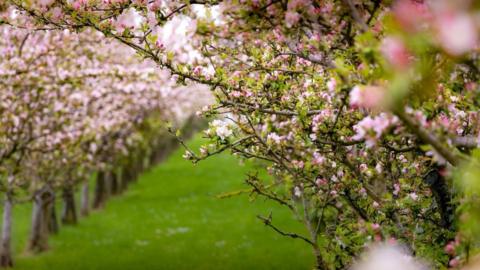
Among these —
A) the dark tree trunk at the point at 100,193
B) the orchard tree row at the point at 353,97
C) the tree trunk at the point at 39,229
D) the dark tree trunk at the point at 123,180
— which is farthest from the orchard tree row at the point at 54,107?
the dark tree trunk at the point at 123,180

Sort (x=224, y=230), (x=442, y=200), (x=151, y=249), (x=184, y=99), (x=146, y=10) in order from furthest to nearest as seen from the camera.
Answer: (x=184, y=99) → (x=224, y=230) → (x=151, y=249) → (x=442, y=200) → (x=146, y=10)

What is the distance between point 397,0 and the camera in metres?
3.41

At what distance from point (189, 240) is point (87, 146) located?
4.59m

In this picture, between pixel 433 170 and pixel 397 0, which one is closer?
pixel 397 0

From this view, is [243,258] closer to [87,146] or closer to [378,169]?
[87,146]

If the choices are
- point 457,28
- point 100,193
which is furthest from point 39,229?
point 457,28

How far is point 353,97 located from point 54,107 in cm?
1109

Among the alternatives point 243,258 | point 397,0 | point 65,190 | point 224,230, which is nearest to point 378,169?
point 397,0

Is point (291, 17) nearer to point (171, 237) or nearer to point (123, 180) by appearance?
point (171, 237)

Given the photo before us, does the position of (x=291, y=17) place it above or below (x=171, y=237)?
below

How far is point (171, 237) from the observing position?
18.9 m

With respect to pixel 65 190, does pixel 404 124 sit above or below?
below

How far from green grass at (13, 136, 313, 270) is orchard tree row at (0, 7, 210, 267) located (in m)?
1.32

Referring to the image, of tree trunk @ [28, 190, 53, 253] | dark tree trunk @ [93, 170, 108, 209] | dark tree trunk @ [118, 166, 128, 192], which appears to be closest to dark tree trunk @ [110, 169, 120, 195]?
dark tree trunk @ [118, 166, 128, 192]
